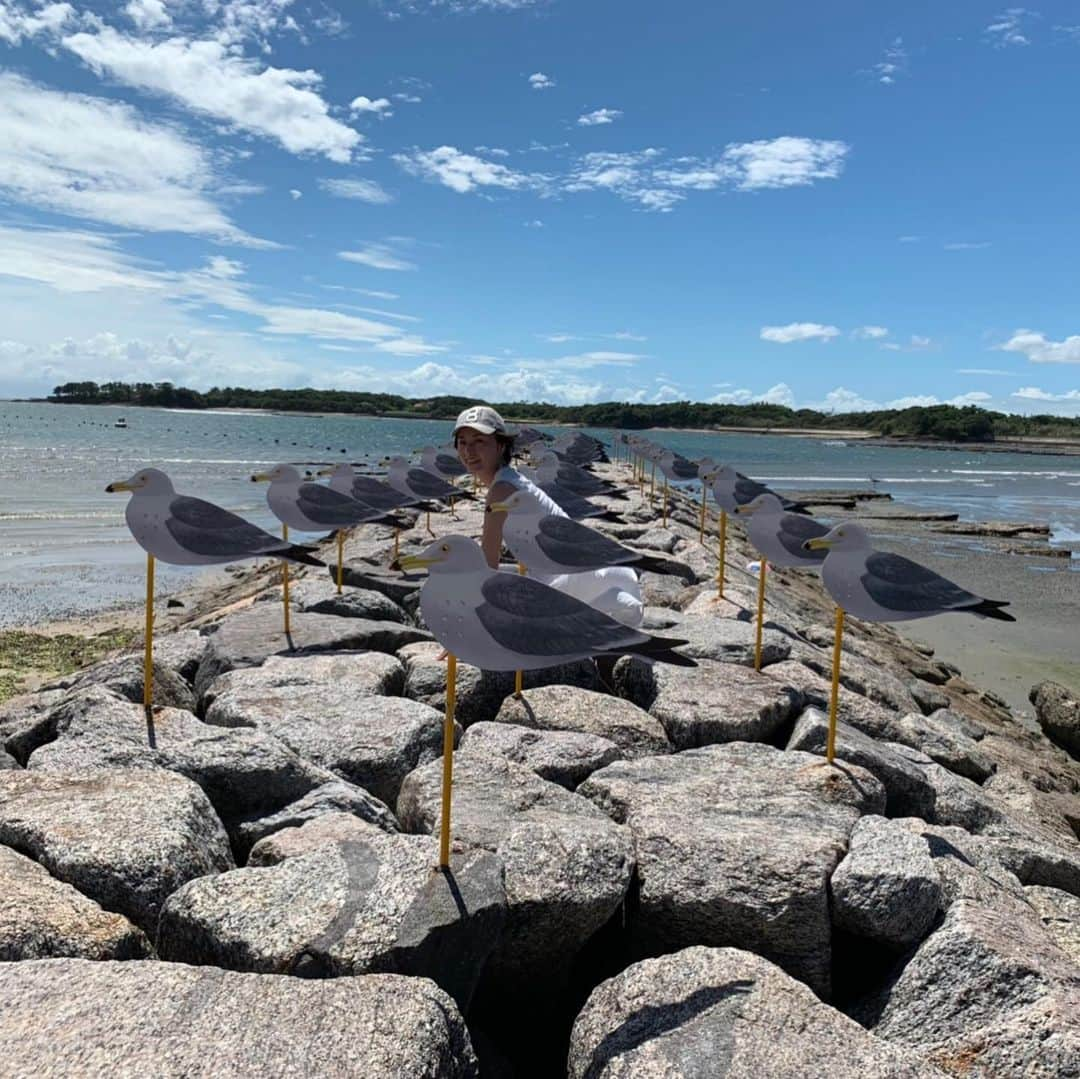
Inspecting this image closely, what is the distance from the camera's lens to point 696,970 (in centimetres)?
318

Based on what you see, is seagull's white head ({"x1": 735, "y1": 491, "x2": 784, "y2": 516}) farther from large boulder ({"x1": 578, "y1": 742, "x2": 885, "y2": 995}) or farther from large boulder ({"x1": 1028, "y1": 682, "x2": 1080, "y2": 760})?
large boulder ({"x1": 1028, "y1": 682, "x2": 1080, "y2": 760})

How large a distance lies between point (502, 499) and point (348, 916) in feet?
10.7

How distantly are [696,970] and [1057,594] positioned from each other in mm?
16985

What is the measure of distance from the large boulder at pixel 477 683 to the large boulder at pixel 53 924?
2646mm

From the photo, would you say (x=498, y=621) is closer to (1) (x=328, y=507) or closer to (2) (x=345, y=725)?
(2) (x=345, y=725)

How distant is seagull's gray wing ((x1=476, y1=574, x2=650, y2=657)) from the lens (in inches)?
143

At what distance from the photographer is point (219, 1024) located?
269 centimetres

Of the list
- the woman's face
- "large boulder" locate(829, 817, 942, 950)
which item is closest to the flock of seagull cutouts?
the woman's face

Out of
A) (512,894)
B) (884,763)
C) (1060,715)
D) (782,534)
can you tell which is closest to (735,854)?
(512,894)

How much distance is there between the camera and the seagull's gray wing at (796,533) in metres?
6.97

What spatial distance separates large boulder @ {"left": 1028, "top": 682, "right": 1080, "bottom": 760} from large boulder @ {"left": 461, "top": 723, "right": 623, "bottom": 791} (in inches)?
271

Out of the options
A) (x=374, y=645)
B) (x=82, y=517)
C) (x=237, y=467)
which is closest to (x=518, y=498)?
(x=374, y=645)

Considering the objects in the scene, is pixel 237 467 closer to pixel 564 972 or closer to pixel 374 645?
pixel 374 645

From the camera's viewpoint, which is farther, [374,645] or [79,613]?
[79,613]
